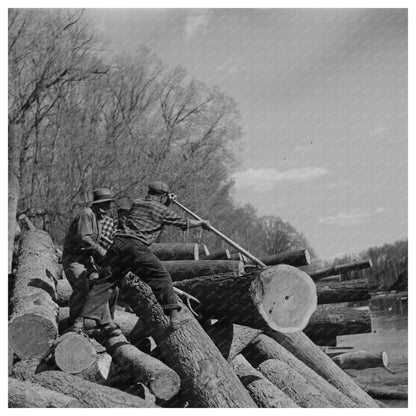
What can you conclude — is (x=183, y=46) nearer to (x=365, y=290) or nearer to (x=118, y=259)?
(x=118, y=259)

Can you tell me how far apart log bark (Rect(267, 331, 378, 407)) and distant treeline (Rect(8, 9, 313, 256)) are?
13.2ft

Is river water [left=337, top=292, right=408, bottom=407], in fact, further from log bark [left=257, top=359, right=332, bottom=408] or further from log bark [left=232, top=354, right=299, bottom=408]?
log bark [left=232, top=354, right=299, bottom=408]

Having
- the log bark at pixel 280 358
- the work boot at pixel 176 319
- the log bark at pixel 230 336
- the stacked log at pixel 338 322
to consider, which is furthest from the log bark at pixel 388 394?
the work boot at pixel 176 319

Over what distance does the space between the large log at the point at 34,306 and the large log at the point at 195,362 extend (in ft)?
3.65

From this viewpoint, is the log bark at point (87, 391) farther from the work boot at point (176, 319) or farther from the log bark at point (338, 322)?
the log bark at point (338, 322)

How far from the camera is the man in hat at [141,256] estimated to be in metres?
6.68

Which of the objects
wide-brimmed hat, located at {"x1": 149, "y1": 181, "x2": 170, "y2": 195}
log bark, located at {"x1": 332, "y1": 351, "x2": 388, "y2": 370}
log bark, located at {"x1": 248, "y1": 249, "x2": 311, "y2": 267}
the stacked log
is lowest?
log bark, located at {"x1": 332, "y1": 351, "x2": 388, "y2": 370}

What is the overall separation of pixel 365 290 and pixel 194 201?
5.08m

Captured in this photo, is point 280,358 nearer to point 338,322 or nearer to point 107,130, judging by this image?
point 338,322

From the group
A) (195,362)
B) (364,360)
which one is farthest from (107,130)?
(195,362)

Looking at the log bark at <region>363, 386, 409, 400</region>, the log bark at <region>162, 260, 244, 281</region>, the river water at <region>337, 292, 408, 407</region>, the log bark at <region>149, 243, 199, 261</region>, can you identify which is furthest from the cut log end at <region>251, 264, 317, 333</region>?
the log bark at <region>363, 386, 409, 400</region>

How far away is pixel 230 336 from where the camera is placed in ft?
24.4

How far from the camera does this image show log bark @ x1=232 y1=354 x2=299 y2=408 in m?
6.48

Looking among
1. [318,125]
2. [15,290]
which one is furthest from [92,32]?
[15,290]
